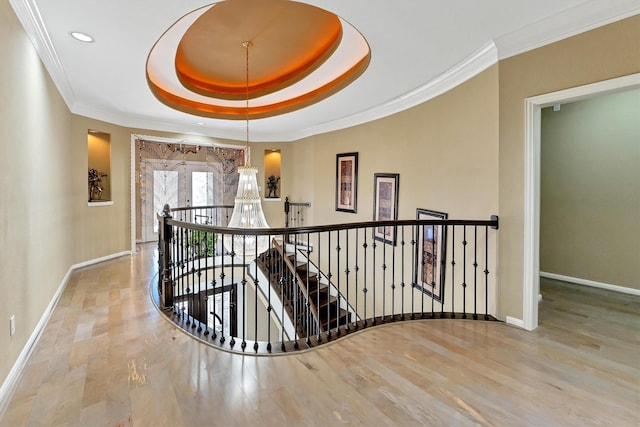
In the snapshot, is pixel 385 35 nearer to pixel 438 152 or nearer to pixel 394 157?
pixel 438 152

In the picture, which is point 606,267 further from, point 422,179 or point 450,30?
point 450,30

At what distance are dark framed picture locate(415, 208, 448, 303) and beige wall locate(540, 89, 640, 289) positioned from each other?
1.83 meters

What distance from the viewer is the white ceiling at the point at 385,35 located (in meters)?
2.34

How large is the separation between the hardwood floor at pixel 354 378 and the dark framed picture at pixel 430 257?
40.6 inches

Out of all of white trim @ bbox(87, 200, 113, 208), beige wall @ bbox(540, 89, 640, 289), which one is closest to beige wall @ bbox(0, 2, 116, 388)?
white trim @ bbox(87, 200, 113, 208)

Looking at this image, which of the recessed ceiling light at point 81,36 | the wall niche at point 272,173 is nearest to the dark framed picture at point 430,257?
the recessed ceiling light at point 81,36

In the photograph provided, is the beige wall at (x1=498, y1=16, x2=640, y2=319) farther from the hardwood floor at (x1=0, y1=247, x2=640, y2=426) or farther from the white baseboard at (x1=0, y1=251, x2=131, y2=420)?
the white baseboard at (x1=0, y1=251, x2=131, y2=420)

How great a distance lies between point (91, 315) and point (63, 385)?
1.35 m

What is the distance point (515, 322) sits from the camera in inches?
111

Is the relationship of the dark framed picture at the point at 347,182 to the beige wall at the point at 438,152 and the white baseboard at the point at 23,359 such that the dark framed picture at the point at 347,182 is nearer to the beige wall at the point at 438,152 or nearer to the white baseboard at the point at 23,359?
the beige wall at the point at 438,152

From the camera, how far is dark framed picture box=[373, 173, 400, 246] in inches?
191

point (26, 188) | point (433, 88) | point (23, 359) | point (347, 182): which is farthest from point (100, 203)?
point (433, 88)

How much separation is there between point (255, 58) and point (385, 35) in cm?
208

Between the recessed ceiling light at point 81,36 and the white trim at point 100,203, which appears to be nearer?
the recessed ceiling light at point 81,36
